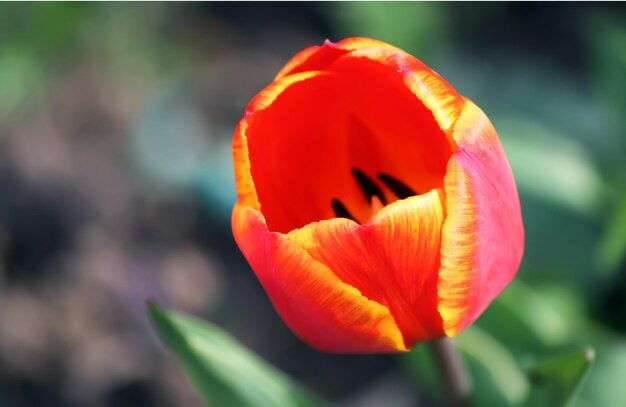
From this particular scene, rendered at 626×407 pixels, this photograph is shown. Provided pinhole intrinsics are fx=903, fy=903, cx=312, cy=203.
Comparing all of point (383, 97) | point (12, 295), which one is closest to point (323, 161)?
point (383, 97)

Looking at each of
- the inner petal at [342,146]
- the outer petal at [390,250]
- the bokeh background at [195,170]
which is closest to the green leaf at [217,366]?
the inner petal at [342,146]

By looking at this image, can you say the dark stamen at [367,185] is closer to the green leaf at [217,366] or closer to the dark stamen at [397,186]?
the dark stamen at [397,186]

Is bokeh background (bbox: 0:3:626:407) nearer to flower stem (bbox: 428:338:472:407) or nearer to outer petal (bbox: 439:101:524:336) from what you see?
flower stem (bbox: 428:338:472:407)

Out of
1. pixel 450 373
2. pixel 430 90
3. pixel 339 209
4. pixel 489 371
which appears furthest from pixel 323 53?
pixel 489 371

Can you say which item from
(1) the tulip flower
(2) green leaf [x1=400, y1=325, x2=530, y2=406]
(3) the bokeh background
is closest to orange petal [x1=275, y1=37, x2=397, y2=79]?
(1) the tulip flower

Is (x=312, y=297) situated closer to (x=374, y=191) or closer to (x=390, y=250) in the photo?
(x=390, y=250)

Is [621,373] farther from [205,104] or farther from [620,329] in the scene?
[205,104]
